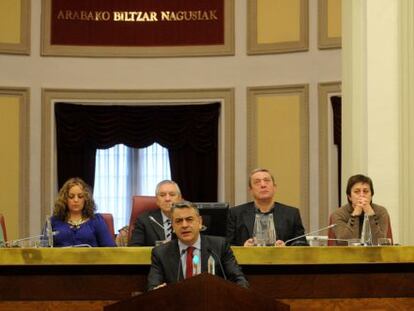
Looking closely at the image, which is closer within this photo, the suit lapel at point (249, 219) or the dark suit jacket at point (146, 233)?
the suit lapel at point (249, 219)

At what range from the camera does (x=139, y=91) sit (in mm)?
11398

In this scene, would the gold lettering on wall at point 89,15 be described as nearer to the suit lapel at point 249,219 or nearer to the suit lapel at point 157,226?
the suit lapel at point 157,226

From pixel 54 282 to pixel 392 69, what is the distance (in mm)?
3116

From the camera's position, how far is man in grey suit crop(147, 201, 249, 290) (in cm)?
495

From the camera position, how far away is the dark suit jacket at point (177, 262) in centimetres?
495

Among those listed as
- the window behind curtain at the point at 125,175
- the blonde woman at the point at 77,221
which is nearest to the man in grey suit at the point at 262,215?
the blonde woman at the point at 77,221

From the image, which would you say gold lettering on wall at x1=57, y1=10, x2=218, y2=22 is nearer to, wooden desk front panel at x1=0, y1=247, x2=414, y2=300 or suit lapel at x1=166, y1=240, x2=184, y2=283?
wooden desk front panel at x1=0, y1=247, x2=414, y2=300

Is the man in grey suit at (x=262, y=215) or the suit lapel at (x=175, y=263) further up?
the man in grey suit at (x=262, y=215)

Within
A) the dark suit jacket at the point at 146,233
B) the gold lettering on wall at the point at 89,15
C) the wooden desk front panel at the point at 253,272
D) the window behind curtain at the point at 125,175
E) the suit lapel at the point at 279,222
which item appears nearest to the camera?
the wooden desk front panel at the point at 253,272

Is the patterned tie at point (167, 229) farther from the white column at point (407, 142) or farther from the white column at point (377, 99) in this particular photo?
the white column at point (407, 142)

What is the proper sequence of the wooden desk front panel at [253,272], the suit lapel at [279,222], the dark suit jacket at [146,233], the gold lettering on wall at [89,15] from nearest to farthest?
1. the wooden desk front panel at [253,272]
2. the suit lapel at [279,222]
3. the dark suit jacket at [146,233]
4. the gold lettering on wall at [89,15]

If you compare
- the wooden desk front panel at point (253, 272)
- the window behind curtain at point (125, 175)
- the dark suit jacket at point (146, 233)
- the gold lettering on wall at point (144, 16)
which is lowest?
the wooden desk front panel at point (253, 272)

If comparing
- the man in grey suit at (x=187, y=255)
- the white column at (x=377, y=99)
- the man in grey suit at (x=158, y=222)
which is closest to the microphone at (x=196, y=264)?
the man in grey suit at (x=187, y=255)

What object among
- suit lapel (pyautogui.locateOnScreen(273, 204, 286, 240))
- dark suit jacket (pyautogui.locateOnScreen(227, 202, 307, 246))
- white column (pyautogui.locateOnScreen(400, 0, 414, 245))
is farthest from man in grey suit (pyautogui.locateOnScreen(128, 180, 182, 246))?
white column (pyautogui.locateOnScreen(400, 0, 414, 245))
